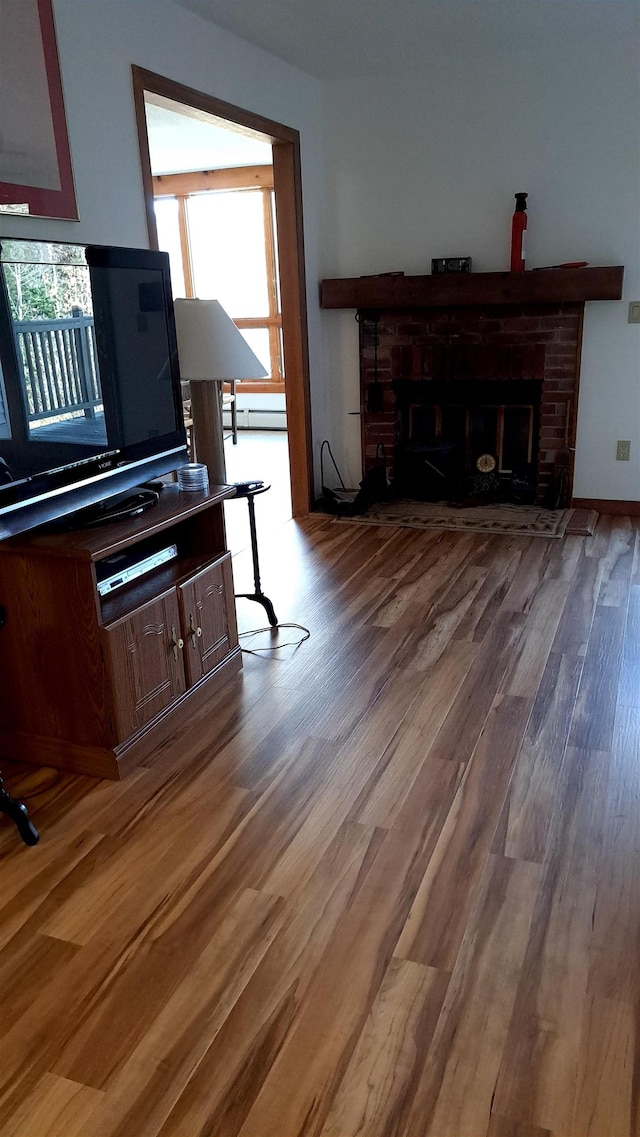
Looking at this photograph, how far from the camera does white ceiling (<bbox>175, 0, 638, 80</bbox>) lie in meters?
3.29

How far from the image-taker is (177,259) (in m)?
8.28

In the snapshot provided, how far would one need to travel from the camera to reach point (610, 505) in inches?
183

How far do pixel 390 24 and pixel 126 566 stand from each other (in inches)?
108

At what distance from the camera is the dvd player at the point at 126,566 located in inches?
90.4

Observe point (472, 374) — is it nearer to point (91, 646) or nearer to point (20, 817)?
point (91, 646)

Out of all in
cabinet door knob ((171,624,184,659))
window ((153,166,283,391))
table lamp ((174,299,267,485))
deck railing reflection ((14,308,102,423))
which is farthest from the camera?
window ((153,166,283,391))

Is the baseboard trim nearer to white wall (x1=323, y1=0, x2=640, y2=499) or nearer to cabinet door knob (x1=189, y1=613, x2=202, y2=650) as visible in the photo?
white wall (x1=323, y1=0, x2=640, y2=499)

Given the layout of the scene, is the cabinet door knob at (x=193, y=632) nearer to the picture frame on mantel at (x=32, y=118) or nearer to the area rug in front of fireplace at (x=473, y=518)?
the picture frame on mantel at (x=32, y=118)

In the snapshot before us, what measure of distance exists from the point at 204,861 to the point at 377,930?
0.46 metres

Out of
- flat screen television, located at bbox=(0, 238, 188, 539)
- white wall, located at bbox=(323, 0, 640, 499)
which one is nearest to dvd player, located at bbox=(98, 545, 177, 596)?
flat screen television, located at bbox=(0, 238, 188, 539)

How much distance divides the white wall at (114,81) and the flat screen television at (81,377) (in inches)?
12.2

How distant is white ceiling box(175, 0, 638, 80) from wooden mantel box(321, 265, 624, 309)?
41.0 inches

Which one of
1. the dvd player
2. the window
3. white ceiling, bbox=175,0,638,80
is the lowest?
the dvd player

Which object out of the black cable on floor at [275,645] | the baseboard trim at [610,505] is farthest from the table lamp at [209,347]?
the baseboard trim at [610,505]
